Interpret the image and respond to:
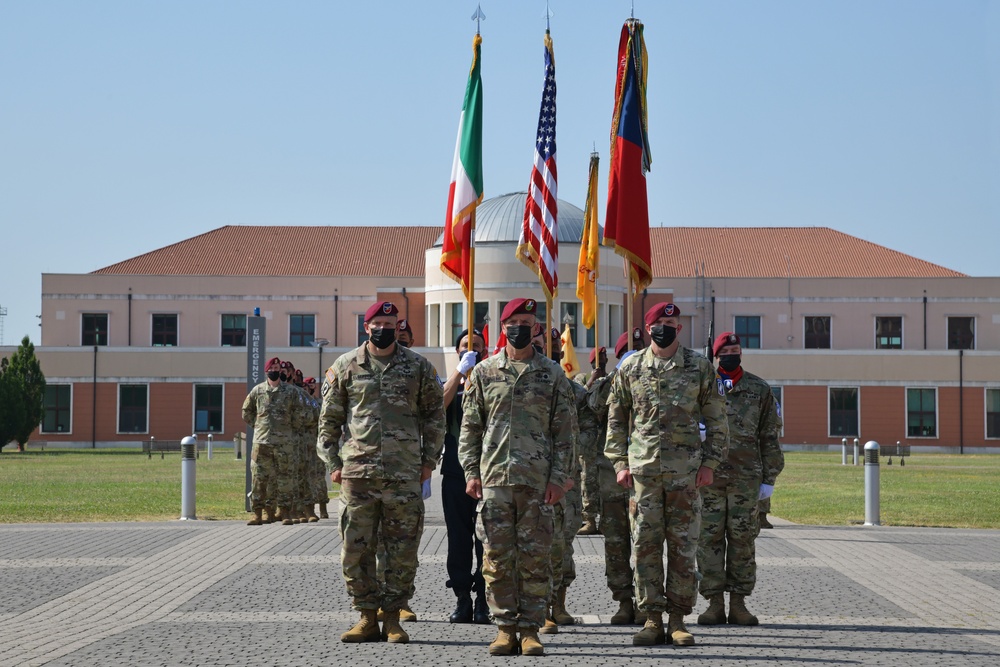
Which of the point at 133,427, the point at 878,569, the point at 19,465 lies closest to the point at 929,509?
the point at 878,569

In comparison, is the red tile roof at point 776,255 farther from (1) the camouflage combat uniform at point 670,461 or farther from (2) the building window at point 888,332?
(1) the camouflage combat uniform at point 670,461

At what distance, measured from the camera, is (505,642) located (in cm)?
845

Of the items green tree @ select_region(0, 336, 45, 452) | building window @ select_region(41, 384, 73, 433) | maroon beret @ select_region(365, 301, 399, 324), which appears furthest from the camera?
building window @ select_region(41, 384, 73, 433)

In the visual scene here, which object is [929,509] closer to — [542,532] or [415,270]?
[542,532]

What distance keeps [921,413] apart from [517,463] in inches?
2331

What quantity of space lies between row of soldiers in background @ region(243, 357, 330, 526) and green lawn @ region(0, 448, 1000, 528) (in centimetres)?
175

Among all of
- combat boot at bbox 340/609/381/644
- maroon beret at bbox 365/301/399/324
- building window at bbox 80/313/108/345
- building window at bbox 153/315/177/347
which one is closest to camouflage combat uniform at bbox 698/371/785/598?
combat boot at bbox 340/609/381/644

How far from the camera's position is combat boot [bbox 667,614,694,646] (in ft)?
29.0

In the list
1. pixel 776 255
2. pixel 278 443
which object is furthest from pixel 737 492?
pixel 776 255

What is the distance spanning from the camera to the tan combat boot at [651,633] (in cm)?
892

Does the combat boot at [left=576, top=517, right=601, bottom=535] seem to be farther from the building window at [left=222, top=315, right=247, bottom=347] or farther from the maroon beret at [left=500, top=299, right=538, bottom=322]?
the building window at [left=222, top=315, right=247, bottom=347]

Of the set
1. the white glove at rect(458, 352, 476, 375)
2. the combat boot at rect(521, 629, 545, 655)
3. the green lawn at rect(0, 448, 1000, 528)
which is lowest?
the green lawn at rect(0, 448, 1000, 528)

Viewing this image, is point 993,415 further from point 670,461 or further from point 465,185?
point 670,461

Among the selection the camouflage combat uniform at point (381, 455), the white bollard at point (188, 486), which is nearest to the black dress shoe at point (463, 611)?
the camouflage combat uniform at point (381, 455)
